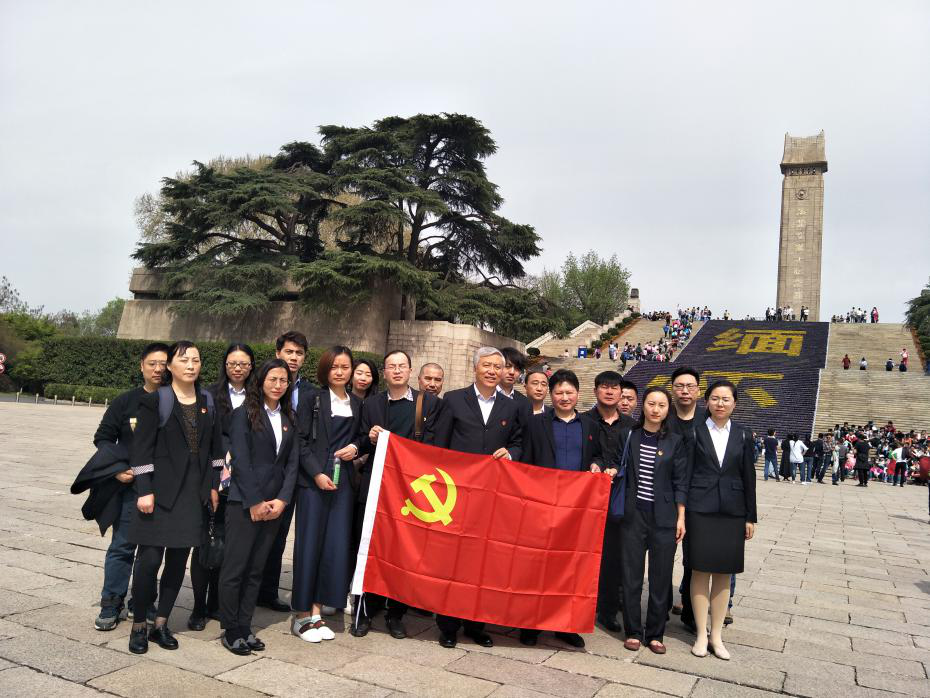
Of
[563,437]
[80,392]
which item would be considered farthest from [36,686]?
[80,392]

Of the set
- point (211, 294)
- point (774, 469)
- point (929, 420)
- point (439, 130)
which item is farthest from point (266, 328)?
point (929, 420)

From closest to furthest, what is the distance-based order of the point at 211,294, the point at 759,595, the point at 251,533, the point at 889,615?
1. the point at 251,533
2. the point at 889,615
3. the point at 759,595
4. the point at 211,294

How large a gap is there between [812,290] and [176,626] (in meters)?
59.0

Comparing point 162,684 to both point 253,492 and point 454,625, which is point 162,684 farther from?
point 454,625

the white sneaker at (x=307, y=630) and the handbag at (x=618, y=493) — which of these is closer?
the white sneaker at (x=307, y=630)

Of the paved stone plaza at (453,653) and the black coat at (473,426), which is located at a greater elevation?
the black coat at (473,426)

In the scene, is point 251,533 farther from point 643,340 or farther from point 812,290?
point 812,290

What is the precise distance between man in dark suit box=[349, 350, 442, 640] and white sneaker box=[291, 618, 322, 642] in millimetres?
Answer: 268

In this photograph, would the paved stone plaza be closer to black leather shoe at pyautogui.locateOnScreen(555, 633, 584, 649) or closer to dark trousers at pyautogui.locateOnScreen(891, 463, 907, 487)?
black leather shoe at pyautogui.locateOnScreen(555, 633, 584, 649)

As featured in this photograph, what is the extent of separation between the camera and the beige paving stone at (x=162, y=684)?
309cm

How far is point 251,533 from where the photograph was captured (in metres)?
3.79

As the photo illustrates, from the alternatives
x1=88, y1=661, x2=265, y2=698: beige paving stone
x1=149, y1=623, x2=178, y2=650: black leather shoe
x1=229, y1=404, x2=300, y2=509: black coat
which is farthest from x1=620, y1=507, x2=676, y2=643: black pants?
x1=149, y1=623, x2=178, y2=650: black leather shoe

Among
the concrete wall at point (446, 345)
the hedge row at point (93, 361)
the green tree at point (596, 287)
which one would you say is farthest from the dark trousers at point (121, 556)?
Answer: the green tree at point (596, 287)

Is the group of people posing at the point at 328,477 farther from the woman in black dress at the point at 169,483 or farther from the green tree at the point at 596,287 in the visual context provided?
the green tree at the point at 596,287
